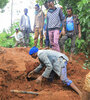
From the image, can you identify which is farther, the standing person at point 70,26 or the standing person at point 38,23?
the standing person at point 38,23

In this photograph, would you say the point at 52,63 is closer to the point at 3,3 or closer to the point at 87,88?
the point at 87,88

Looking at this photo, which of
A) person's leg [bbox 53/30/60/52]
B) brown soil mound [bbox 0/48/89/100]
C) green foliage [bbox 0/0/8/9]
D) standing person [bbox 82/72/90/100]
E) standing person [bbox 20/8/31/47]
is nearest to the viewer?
standing person [bbox 82/72/90/100]

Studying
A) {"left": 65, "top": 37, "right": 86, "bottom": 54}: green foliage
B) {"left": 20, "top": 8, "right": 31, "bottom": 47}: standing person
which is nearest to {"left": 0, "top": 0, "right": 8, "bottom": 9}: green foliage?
{"left": 20, "top": 8, "right": 31, "bottom": 47}: standing person

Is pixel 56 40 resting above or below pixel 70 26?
below

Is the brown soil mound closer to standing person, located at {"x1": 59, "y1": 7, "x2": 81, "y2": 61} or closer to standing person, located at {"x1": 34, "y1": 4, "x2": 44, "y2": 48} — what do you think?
standing person, located at {"x1": 59, "y1": 7, "x2": 81, "y2": 61}

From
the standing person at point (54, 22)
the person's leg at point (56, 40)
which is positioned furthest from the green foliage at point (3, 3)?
the person's leg at point (56, 40)

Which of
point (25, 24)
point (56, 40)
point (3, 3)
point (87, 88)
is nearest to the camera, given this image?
point (87, 88)

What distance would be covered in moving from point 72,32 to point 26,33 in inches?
107

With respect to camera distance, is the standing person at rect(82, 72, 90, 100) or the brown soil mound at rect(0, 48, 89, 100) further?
the brown soil mound at rect(0, 48, 89, 100)

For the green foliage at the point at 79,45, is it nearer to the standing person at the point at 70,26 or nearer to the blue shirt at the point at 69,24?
the standing person at the point at 70,26

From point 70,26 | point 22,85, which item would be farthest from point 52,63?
point 70,26

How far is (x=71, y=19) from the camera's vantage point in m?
4.47

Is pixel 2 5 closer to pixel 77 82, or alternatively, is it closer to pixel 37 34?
pixel 37 34

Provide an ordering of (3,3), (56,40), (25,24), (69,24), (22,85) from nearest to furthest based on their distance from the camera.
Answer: (22,85) < (56,40) < (69,24) < (25,24) < (3,3)
